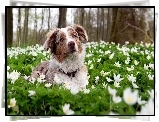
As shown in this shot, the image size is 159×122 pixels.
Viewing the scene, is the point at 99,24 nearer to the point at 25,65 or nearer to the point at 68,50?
the point at 68,50

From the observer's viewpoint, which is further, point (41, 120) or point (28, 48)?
point (28, 48)

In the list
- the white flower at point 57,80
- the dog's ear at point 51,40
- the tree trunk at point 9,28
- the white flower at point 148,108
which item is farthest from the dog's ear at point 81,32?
the white flower at point 148,108

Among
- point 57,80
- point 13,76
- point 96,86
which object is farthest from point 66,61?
point 13,76

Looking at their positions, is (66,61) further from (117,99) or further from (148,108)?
(148,108)

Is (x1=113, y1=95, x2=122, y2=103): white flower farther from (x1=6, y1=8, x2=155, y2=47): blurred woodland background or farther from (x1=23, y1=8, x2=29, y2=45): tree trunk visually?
(x1=23, y1=8, x2=29, y2=45): tree trunk

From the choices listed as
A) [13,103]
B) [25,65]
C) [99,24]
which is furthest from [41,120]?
[99,24]

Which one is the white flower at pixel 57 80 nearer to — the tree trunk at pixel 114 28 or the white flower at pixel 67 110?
the white flower at pixel 67 110

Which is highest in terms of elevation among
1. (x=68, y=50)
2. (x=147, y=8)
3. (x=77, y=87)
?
(x=147, y=8)
